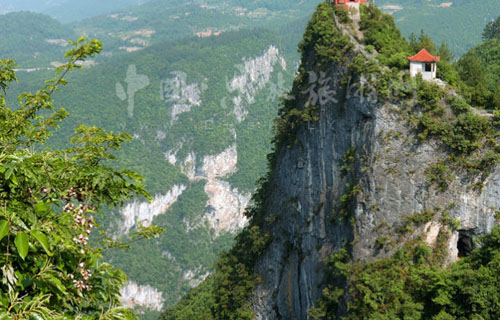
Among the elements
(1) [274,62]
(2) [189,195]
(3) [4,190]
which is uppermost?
(3) [4,190]

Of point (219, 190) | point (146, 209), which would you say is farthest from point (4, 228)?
point (219, 190)

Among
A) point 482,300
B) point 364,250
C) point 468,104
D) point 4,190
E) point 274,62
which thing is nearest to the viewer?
point 4,190

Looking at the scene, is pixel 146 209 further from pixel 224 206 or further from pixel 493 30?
pixel 493 30

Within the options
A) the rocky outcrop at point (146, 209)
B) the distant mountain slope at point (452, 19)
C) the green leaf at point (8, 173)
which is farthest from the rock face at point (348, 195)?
the distant mountain slope at point (452, 19)

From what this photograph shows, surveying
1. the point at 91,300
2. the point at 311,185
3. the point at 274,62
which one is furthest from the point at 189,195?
the point at 91,300

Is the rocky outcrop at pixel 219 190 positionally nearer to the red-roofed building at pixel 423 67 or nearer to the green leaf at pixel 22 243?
the red-roofed building at pixel 423 67

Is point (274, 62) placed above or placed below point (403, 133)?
below

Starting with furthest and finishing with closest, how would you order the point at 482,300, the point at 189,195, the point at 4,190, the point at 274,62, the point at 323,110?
the point at 274,62, the point at 189,195, the point at 323,110, the point at 482,300, the point at 4,190

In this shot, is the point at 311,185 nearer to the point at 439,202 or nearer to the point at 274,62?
the point at 439,202
